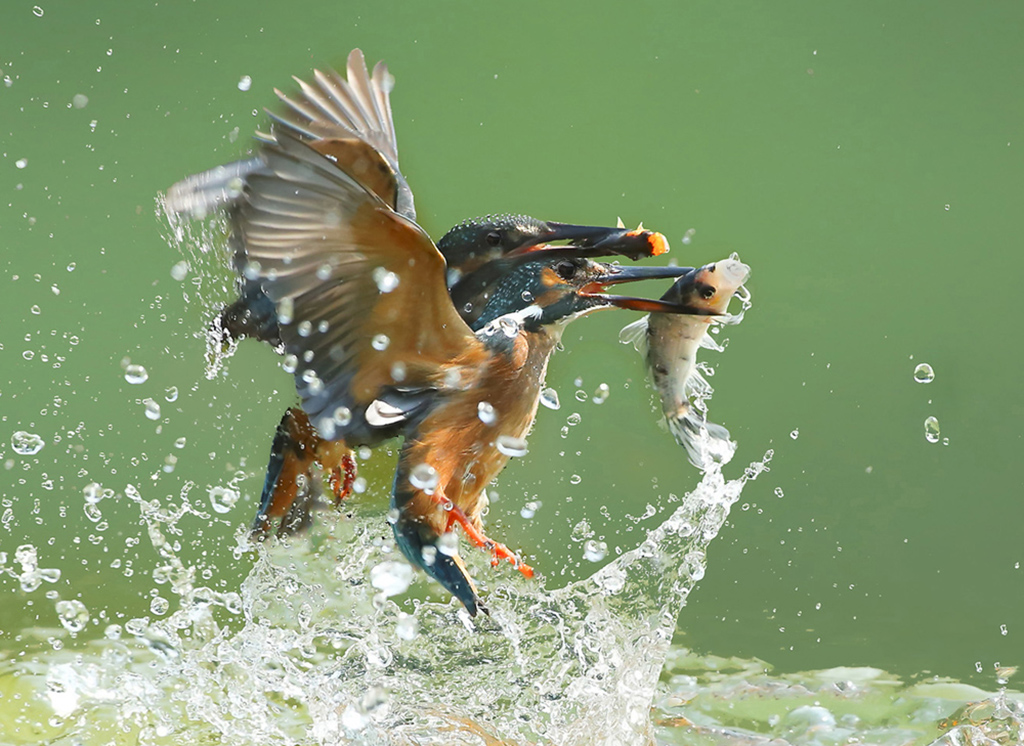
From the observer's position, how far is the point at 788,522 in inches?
120

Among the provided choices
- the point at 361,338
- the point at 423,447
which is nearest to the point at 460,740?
the point at 423,447

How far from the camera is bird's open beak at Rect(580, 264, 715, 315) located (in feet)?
5.77

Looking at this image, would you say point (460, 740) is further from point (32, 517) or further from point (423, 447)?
point (32, 517)

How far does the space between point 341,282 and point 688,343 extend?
57cm

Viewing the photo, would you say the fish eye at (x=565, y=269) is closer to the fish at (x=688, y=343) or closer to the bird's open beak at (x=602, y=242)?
the bird's open beak at (x=602, y=242)

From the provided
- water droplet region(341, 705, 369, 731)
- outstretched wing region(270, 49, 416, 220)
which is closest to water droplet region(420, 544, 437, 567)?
water droplet region(341, 705, 369, 731)

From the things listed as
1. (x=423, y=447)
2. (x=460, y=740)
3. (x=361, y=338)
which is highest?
(x=361, y=338)

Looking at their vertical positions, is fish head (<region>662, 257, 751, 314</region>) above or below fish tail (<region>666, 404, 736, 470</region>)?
above

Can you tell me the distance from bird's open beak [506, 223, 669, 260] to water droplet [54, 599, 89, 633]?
1.45 m

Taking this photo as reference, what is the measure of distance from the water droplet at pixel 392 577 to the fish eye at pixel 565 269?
0.51 m

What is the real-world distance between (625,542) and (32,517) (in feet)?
4.97

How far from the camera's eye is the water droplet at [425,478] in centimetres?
168

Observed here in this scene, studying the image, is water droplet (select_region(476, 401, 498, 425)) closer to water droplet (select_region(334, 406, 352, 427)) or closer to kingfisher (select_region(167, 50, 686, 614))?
kingfisher (select_region(167, 50, 686, 614))

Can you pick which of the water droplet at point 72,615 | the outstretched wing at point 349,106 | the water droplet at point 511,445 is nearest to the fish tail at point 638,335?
the water droplet at point 511,445
